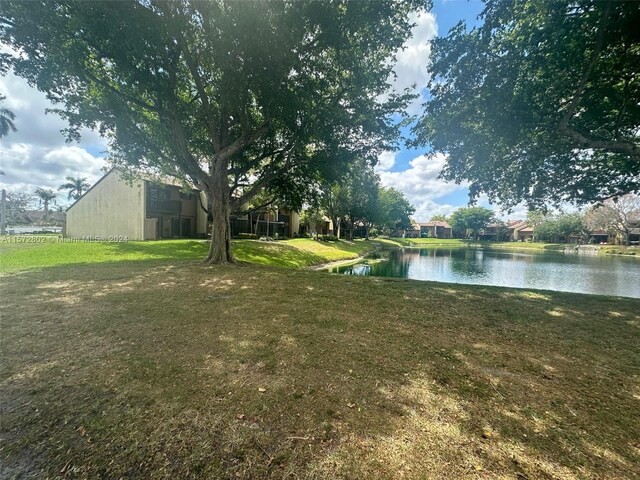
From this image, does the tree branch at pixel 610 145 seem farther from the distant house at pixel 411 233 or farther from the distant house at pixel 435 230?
→ the distant house at pixel 435 230

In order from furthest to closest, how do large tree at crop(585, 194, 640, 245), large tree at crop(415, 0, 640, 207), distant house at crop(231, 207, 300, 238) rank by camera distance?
large tree at crop(585, 194, 640, 245) → distant house at crop(231, 207, 300, 238) → large tree at crop(415, 0, 640, 207)

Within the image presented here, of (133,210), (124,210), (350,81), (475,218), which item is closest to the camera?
(350,81)

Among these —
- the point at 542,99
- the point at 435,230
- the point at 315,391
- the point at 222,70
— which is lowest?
the point at 315,391

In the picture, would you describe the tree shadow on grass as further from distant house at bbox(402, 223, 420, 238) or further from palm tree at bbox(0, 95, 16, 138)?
distant house at bbox(402, 223, 420, 238)

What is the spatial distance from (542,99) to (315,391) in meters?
10.5

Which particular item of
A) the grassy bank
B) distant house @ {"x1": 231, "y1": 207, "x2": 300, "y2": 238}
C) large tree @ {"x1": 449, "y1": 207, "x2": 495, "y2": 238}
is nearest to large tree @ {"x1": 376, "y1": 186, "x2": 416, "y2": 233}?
distant house @ {"x1": 231, "y1": 207, "x2": 300, "y2": 238}

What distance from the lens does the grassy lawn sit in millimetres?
2031

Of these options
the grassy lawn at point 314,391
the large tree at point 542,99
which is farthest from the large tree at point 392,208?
the grassy lawn at point 314,391

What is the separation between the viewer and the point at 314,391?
9.33 ft

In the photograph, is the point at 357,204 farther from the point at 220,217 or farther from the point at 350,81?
the point at 220,217

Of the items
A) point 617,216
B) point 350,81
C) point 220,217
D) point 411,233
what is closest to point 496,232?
point 411,233

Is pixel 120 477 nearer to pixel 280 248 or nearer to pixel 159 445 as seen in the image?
pixel 159 445

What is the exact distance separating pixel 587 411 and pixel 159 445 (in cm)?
393

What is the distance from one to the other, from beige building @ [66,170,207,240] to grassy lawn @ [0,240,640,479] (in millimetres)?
21820
